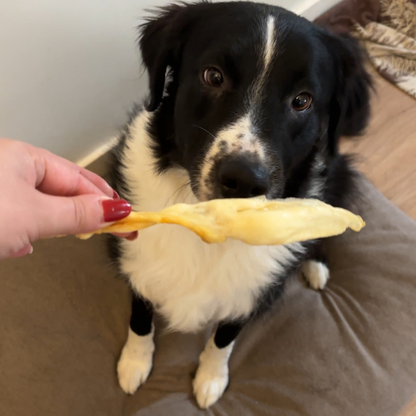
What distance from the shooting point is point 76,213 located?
0.85 metres

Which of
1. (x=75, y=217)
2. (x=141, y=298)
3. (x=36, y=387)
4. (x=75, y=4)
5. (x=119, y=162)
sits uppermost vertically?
(x=75, y=4)

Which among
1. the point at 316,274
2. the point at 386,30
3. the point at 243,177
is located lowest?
the point at 316,274

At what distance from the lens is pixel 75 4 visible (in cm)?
175

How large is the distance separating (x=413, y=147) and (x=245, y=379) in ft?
5.88

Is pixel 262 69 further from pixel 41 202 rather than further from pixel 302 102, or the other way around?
pixel 41 202

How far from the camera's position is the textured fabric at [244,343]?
1.77 meters

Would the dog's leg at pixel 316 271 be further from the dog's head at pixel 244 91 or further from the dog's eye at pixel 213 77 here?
the dog's eye at pixel 213 77

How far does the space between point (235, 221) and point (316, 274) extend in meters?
1.28

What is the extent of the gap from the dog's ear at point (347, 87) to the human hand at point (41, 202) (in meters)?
0.86

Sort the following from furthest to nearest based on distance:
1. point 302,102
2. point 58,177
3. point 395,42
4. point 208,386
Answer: point 395,42 < point 208,386 < point 302,102 < point 58,177

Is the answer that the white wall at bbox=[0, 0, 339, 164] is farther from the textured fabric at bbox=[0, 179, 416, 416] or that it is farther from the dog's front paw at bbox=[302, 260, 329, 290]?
the dog's front paw at bbox=[302, 260, 329, 290]

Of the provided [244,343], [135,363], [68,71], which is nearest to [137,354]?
[135,363]

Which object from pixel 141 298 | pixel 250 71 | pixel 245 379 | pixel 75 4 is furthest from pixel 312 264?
pixel 75 4

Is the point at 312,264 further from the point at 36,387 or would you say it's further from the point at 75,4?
the point at 75,4
